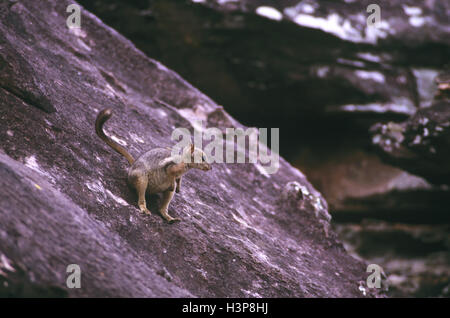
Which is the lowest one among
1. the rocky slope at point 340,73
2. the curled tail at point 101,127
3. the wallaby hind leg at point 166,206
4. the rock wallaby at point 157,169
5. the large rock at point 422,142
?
the wallaby hind leg at point 166,206

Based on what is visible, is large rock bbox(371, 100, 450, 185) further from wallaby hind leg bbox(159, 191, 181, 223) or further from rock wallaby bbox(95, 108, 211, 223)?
wallaby hind leg bbox(159, 191, 181, 223)

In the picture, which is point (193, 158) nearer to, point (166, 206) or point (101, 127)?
point (166, 206)

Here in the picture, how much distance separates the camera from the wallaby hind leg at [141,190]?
5.04 metres

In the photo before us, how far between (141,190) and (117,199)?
1.14ft

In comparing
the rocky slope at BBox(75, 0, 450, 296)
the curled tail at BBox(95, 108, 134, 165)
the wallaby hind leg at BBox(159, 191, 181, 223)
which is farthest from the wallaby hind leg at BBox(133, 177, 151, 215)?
the rocky slope at BBox(75, 0, 450, 296)

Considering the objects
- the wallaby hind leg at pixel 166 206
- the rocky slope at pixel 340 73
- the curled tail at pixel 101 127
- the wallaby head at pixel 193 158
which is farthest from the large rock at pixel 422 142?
the curled tail at pixel 101 127

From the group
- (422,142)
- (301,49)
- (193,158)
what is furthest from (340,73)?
(193,158)

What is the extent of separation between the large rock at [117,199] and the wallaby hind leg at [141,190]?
0.10 meters

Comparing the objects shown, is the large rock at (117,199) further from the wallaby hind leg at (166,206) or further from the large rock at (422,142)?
the large rock at (422,142)

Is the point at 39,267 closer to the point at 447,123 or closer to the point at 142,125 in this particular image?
the point at 142,125

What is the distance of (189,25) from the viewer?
1266cm

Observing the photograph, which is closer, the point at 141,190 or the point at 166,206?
the point at 141,190

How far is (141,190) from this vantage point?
201 inches

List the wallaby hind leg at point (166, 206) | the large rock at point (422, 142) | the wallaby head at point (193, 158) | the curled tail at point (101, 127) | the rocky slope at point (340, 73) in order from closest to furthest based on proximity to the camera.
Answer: the curled tail at point (101, 127)
the wallaby head at point (193, 158)
the wallaby hind leg at point (166, 206)
the large rock at point (422, 142)
the rocky slope at point (340, 73)
